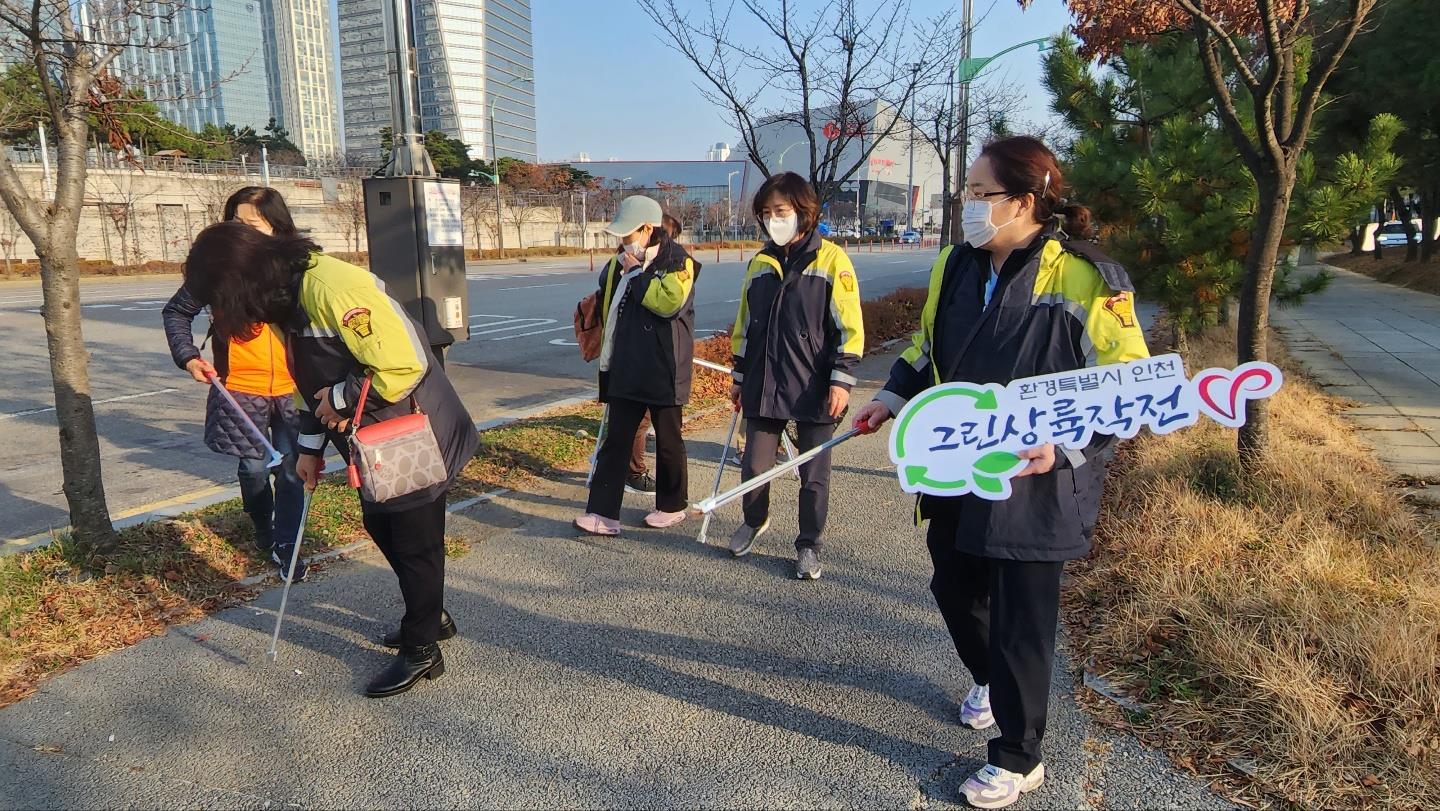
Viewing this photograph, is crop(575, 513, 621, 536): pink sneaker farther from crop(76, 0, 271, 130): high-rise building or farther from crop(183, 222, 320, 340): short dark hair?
crop(76, 0, 271, 130): high-rise building

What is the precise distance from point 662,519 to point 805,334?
56.2 inches

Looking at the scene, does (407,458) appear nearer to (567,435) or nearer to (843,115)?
(567,435)

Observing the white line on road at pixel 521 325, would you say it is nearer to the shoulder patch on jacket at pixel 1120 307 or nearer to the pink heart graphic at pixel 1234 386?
the shoulder patch on jacket at pixel 1120 307

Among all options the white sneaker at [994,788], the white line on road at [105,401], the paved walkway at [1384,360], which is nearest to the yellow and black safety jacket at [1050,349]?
the white sneaker at [994,788]

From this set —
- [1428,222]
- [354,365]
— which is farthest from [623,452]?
[1428,222]

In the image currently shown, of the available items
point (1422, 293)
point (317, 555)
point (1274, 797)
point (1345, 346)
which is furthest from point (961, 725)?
point (1422, 293)

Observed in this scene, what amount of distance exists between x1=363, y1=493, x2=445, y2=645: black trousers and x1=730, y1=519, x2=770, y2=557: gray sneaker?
62.8 inches

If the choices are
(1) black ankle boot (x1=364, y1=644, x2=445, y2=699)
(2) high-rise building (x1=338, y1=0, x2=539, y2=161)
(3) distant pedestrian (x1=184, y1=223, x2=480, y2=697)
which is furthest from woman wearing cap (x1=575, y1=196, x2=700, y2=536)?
(2) high-rise building (x1=338, y1=0, x2=539, y2=161)

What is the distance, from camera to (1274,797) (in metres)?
2.38

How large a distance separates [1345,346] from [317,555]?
1168 cm

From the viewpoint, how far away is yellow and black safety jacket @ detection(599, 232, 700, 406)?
4.30m

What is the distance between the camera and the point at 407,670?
3031mm

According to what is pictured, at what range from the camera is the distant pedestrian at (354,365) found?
2672mm

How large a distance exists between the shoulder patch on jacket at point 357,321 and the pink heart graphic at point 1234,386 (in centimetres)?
244
